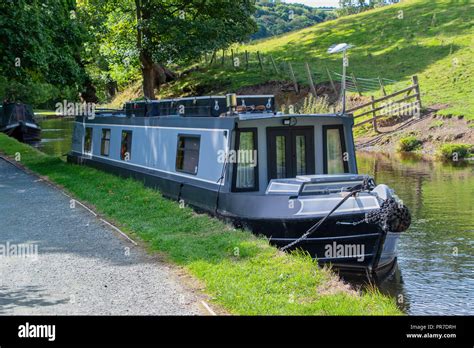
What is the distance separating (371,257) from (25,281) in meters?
5.44

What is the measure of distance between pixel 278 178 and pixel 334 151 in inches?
51.6

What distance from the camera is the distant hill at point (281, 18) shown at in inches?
4543

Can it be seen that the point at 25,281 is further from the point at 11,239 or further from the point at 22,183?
the point at 22,183

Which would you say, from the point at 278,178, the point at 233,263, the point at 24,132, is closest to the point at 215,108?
the point at 278,178

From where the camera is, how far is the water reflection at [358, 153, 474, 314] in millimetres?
10102

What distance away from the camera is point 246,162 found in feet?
41.8

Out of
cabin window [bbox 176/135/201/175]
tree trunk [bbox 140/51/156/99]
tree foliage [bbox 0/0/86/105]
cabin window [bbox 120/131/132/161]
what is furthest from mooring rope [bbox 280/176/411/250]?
tree trunk [bbox 140/51/156/99]

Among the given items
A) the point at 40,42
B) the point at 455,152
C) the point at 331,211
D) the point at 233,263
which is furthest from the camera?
the point at 455,152

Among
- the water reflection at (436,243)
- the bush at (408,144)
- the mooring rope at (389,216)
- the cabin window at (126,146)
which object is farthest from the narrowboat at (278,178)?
the bush at (408,144)

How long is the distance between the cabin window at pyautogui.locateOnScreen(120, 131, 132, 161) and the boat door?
6.76 meters

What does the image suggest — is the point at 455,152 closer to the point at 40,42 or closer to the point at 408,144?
the point at 408,144

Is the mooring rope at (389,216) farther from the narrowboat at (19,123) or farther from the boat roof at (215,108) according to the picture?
the narrowboat at (19,123)

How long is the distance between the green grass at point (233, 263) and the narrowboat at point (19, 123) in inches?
1031
